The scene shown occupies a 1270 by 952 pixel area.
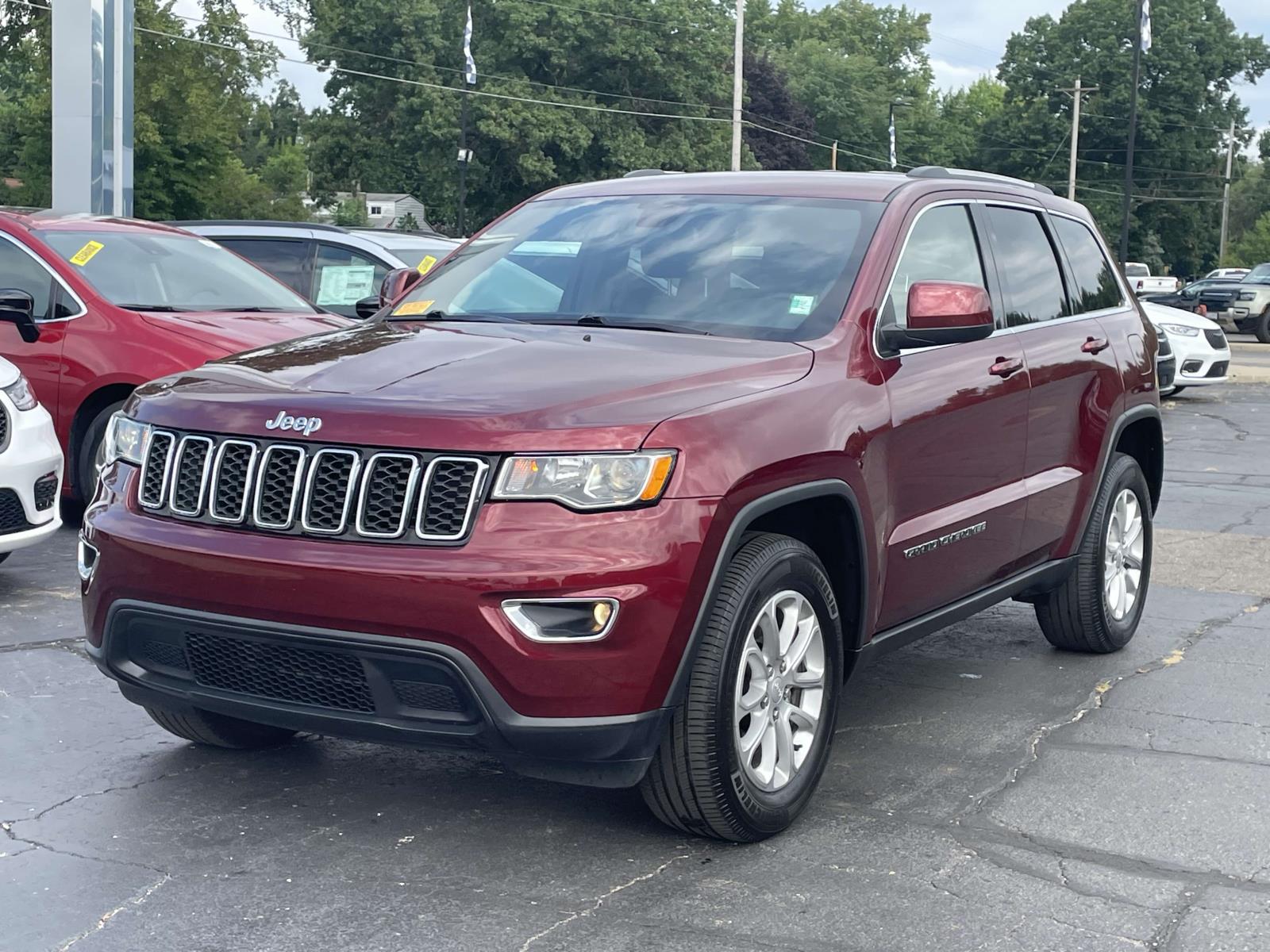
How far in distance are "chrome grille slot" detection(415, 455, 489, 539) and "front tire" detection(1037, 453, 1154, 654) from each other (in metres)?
3.15

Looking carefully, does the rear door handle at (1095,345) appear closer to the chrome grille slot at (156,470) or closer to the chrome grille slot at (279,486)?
the chrome grille slot at (279,486)

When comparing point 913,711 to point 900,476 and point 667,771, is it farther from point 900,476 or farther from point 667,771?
point 667,771

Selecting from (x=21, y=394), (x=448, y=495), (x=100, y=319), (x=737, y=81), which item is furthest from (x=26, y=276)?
(x=737, y=81)

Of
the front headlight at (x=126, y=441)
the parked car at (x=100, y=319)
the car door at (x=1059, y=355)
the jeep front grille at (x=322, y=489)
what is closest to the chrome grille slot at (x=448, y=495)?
the jeep front grille at (x=322, y=489)

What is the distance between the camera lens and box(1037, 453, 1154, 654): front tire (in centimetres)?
612

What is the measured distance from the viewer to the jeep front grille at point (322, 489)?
3.66 metres

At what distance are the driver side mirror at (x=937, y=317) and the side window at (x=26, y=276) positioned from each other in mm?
5485

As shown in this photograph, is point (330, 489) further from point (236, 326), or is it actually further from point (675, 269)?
point (236, 326)

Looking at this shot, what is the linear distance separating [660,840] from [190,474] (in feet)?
4.88

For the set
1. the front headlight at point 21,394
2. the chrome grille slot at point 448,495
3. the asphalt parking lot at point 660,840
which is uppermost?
the chrome grille slot at point 448,495

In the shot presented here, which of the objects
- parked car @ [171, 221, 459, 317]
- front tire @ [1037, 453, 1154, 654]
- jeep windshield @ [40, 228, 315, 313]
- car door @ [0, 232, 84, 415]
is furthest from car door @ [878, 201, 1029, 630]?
parked car @ [171, 221, 459, 317]

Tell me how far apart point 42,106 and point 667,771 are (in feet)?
162

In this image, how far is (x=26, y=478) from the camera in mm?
6789

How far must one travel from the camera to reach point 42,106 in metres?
48.5
